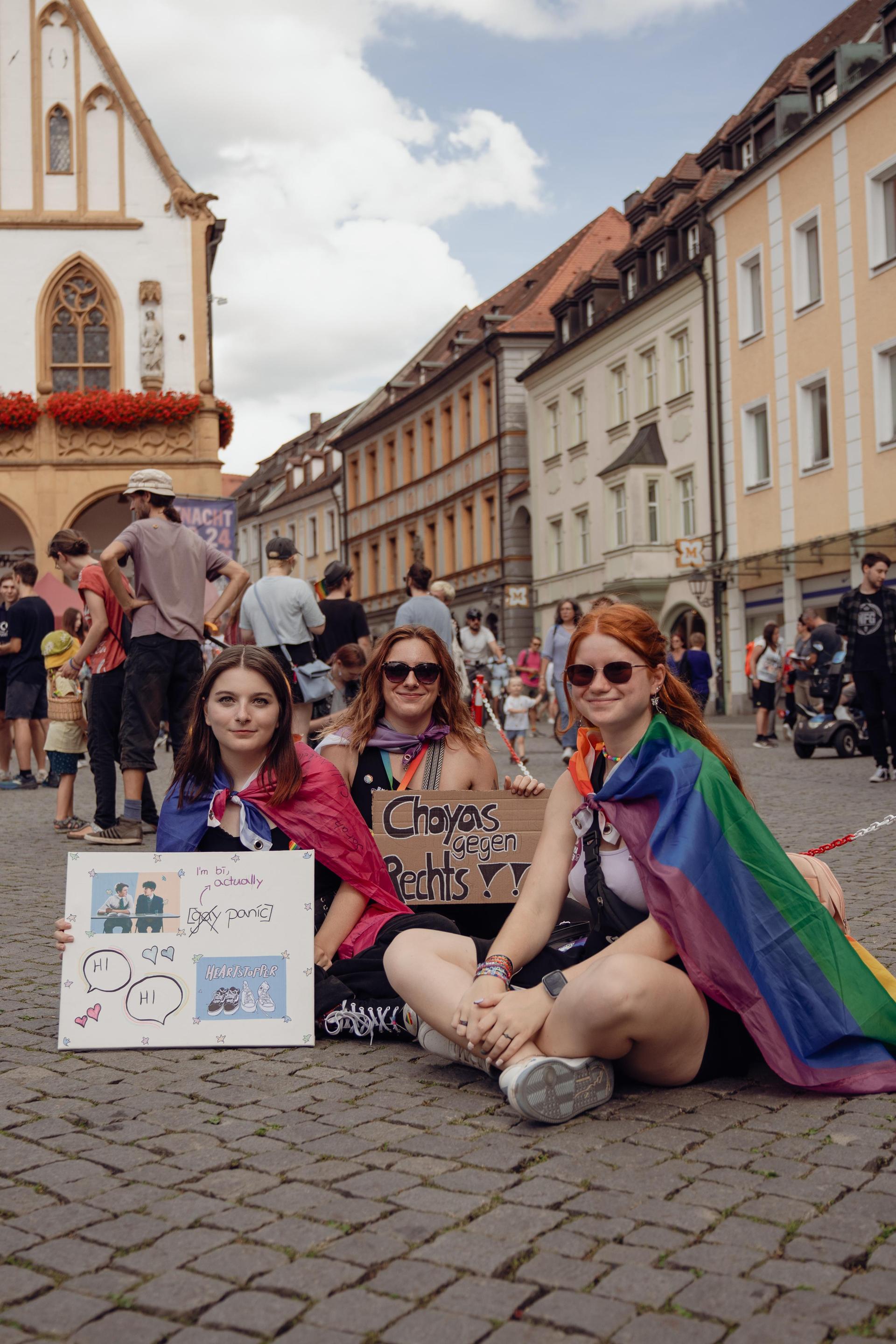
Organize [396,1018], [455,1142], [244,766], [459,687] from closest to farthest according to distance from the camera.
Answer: [455,1142] < [396,1018] < [244,766] < [459,687]

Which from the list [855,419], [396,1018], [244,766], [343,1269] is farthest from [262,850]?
[855,419]

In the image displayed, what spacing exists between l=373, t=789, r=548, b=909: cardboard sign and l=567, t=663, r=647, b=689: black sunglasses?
1.27 meters

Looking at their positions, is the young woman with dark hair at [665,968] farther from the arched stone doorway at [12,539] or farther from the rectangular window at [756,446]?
the rectangular window at [756,446]

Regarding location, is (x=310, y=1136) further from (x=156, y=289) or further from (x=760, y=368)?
(x=760, y=368)

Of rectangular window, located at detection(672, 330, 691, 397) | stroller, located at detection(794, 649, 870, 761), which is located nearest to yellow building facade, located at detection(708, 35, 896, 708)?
rectangular window, located at detection(672, 330, 691, 397)

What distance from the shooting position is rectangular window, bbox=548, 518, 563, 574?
4509 cm

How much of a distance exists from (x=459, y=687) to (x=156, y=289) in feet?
82.9

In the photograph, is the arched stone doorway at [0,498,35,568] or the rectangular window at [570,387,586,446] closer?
the arched stone doorway at [0,498,35,568]

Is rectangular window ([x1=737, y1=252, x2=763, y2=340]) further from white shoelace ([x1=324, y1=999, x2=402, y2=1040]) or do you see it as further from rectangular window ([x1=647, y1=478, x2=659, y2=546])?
white shoelace ([x1=324, y1=999, x2=402, y2=1040])

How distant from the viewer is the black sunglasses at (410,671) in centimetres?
545

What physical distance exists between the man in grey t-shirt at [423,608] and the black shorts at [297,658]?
3.50 ft

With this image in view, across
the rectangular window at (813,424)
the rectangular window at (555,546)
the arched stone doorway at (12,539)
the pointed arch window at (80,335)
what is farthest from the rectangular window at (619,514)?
the arched stone doorway at (12,539)

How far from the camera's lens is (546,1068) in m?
3.54

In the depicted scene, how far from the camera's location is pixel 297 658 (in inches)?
428
